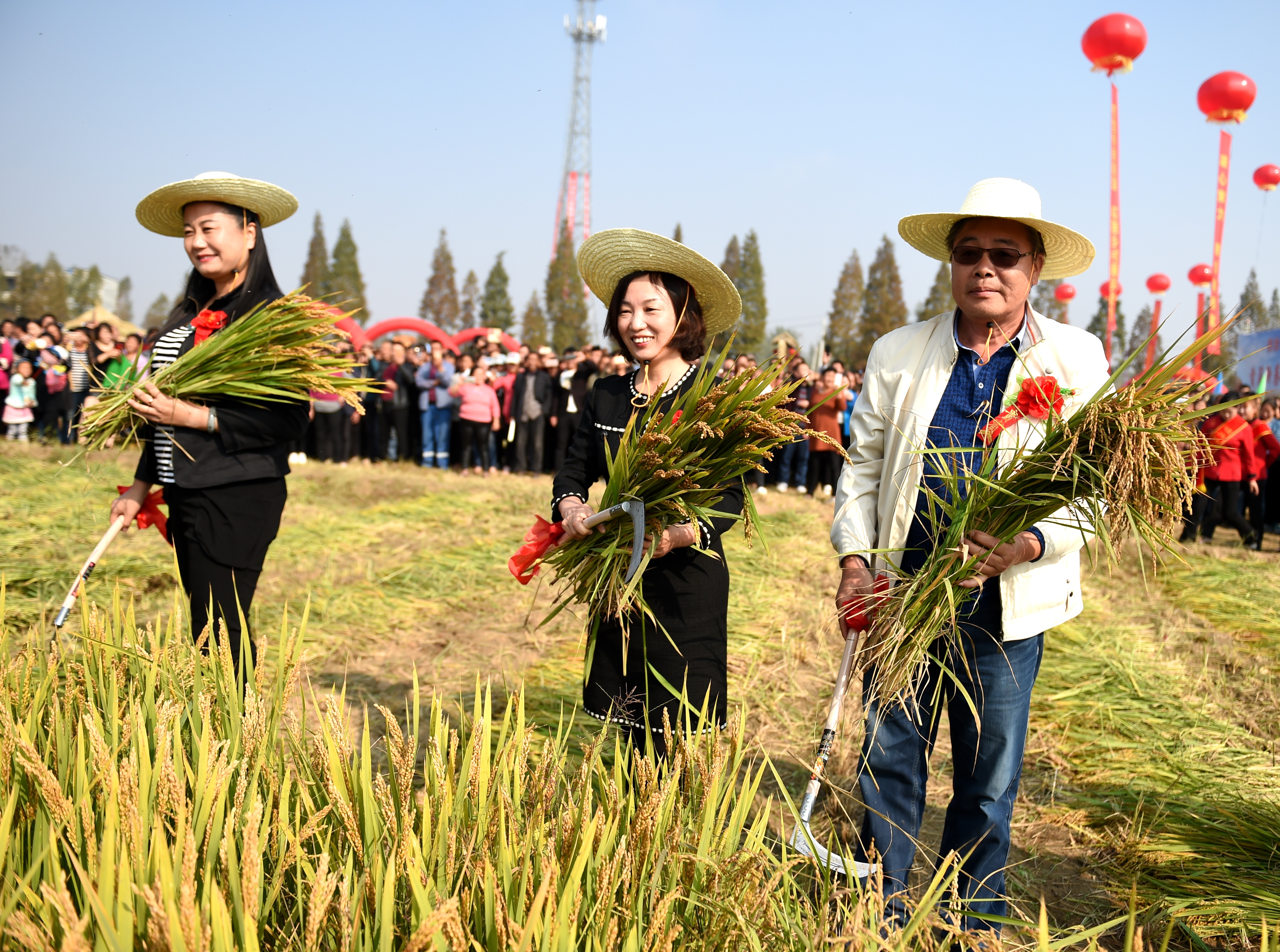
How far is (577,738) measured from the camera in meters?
3.42

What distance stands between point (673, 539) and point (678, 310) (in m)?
0.69

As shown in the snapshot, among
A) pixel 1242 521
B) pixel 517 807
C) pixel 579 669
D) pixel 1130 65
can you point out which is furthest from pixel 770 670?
pixel 1130 65

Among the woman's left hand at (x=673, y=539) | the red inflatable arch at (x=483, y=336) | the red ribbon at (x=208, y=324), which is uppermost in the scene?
the red inflatable arch at (x=483, y=336)

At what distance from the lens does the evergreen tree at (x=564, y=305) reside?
5322 centimetres

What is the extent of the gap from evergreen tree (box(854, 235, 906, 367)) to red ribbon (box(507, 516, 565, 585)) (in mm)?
45758

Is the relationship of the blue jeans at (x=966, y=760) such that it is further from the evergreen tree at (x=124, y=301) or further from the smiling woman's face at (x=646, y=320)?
the evergreen tree at (x=124, y=301)

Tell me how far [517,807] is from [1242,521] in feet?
34.2

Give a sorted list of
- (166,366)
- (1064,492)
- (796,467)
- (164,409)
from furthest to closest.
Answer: (796,467), (166,366), (164,409), (1064,492)

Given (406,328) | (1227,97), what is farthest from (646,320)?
(406,328)

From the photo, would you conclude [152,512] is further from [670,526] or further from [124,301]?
[124,301]

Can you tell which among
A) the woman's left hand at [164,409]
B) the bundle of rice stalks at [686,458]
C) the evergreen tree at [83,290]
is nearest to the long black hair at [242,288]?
the woman's left hand at [164,409]

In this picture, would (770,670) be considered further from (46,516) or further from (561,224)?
(561,224)

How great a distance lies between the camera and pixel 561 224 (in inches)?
1987

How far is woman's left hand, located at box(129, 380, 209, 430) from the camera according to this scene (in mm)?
2709
